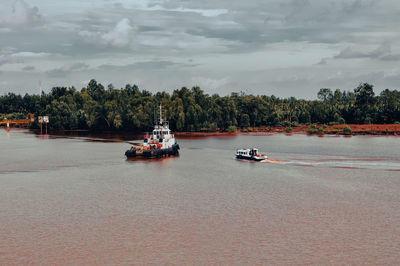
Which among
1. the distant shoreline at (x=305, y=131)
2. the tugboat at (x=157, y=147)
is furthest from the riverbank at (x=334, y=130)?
the tugboat at (x=157, y=147)

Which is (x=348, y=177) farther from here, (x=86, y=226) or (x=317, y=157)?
(x=86, y=226)

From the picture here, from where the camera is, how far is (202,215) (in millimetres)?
36844

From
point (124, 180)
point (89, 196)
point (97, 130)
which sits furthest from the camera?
point (97, 130)

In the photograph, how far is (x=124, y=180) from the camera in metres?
54.4

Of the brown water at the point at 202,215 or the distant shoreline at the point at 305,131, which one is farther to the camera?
the distant shoreline at the point at 305,131

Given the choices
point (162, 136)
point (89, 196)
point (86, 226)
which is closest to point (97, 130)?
point (162, 136)

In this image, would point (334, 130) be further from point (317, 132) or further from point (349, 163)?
point (349, 163)

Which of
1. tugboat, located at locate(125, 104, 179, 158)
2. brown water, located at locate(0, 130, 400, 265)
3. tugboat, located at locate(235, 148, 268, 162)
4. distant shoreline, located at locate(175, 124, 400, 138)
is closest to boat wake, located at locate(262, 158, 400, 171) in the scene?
brown water, located at locate(0, 130, 400, 265)

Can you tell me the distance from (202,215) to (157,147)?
1764 inches

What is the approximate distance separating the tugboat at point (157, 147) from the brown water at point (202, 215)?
11389 mm

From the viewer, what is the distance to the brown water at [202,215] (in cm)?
2784

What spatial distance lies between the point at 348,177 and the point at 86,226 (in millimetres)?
36533

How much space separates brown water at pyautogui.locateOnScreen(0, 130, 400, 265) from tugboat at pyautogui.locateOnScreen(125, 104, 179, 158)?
37.4ft

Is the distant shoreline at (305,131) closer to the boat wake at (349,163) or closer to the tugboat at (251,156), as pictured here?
the tugboat at (251,156)
